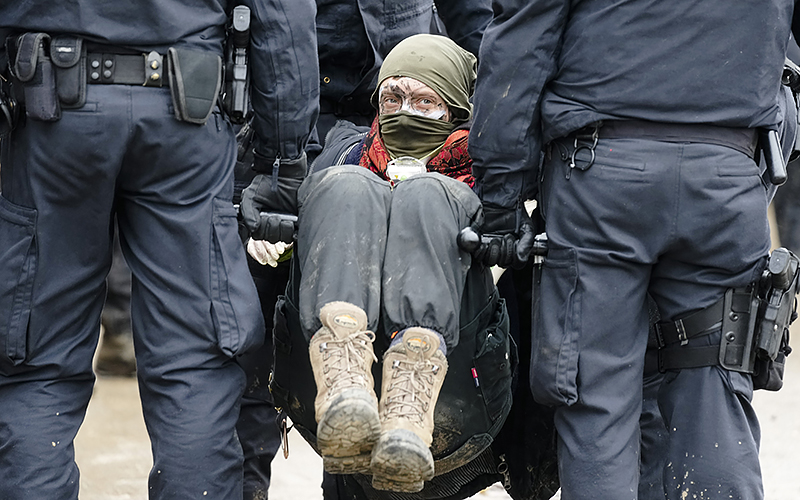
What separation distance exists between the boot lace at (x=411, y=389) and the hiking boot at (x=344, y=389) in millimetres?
60

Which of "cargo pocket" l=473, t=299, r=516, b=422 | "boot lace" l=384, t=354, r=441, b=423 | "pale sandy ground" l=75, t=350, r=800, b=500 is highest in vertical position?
"boot lace" l=384, t=354, r=441, b=423

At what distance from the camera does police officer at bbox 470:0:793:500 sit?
9.13 ft

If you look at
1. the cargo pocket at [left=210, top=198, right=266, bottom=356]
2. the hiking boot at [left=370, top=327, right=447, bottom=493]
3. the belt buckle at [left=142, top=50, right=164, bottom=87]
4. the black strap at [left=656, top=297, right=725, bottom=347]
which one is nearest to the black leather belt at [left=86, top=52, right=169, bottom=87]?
the belt buckle at [left=142, top=50, right=164, bottom=87]

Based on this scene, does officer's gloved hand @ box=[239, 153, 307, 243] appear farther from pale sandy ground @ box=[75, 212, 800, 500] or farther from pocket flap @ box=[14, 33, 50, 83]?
pale sandy ground @ box=[75, 212, 800, 500]

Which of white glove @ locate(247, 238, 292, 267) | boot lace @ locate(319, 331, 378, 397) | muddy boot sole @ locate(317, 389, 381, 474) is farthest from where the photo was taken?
white glove @ locate(247, 238, 292, 267)

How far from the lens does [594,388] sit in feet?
9.46

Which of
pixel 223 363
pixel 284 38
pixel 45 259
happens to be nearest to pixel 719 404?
pixel 223 363

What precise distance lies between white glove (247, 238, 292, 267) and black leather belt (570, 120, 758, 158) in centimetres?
103

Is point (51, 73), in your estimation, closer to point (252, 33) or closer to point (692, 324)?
point (252, 33)

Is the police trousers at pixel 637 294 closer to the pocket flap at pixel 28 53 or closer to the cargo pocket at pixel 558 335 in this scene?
the cargo pocket at pixel 558 335

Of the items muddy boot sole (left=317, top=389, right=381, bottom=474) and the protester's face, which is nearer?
muddy boot sole (left=317, top=389, right=381, bottom=474)

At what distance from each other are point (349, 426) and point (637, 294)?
33.6 inches

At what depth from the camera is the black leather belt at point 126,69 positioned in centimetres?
282

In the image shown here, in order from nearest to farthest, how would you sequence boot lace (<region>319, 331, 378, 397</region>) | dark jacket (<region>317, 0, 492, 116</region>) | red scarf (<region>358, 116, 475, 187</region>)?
boot lace (<region>319, 331, 378, 397</region>) < red scarf (<region>358, 116, 475, 187</region>) < dark jacket (<region>317, 0, 492, 116</region>)
